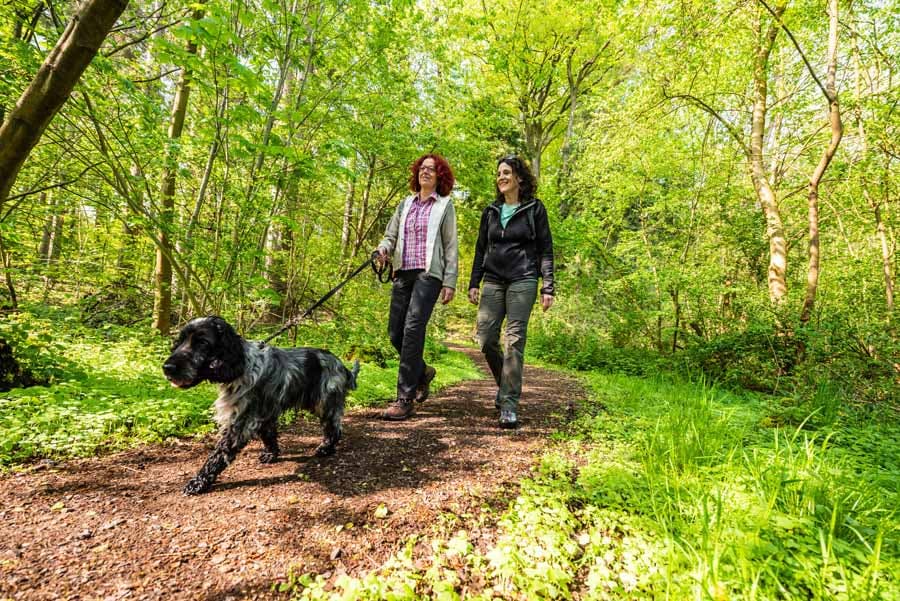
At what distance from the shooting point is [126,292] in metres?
6.71

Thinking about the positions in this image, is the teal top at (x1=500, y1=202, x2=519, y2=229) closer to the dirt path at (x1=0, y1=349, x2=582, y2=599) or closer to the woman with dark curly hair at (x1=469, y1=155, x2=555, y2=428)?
the woman with dark curly hair at (x1=469, y1=155, x2=555, y2=428)

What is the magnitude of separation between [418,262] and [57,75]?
264 centimetres

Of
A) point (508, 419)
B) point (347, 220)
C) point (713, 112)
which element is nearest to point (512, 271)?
point (508, 419)

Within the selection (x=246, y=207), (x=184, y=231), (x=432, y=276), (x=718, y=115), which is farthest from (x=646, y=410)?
(x=718, y=115)

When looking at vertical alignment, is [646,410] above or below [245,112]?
below

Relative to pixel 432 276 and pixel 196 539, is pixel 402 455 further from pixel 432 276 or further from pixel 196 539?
pixel 432 276

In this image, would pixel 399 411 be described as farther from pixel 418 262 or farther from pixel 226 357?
pixel 226 357

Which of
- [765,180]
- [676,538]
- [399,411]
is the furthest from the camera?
[765,180]

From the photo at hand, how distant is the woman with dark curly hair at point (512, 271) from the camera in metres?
3.37

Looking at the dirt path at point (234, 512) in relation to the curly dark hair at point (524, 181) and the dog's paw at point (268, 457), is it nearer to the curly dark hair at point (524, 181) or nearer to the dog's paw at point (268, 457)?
the dog's paw at point (268, 457)

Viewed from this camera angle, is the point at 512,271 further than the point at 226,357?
Yes

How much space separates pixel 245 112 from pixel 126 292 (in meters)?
5.47

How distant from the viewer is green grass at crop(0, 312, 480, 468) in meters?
2.45

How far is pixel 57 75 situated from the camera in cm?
211
